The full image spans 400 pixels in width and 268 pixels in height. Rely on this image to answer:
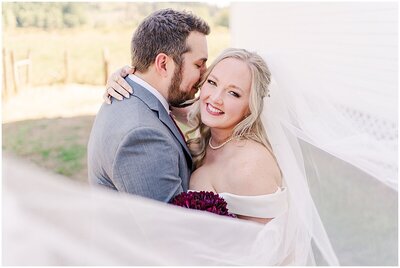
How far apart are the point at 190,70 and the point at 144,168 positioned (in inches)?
22.7

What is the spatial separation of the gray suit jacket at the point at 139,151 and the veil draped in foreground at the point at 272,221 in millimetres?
255

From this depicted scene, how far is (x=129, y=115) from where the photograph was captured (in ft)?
6.40

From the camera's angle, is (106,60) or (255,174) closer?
(255,174)

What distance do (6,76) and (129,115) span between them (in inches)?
339

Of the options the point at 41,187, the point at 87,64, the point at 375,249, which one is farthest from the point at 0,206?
the point at 87,64

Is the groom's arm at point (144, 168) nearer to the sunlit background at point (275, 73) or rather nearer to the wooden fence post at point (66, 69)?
the sunlit background at point (275, 73)

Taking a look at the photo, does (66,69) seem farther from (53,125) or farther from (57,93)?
(53,125)

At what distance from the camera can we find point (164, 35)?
2164 mm

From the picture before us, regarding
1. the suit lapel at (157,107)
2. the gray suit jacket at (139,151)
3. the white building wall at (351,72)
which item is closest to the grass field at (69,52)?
the white building wall at (351,72)

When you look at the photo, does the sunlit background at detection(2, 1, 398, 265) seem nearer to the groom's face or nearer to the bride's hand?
the groom's face

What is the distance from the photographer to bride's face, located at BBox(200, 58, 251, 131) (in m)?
2.13

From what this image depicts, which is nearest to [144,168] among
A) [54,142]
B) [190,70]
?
[190,70]

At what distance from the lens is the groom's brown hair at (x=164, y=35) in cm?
216

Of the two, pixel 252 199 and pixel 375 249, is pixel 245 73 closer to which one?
pixel 252 199
